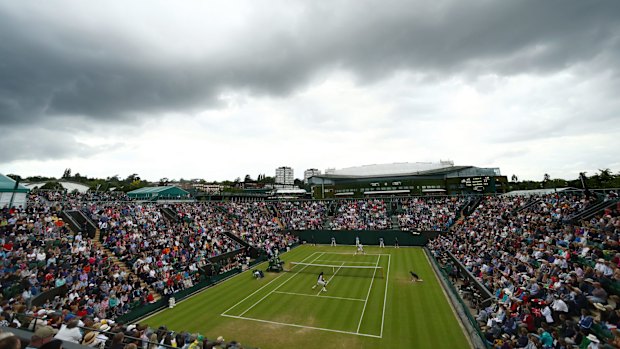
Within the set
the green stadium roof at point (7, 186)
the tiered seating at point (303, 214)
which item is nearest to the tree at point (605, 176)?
the tiered seating at point (303, 214)

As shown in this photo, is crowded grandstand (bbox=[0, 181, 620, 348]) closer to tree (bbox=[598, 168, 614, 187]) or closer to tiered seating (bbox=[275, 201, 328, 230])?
tiered seating (bbox=[275, 201, 328, 230])

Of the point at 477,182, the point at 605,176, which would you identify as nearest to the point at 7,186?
the point at 477,182

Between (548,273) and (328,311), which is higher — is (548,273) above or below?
above

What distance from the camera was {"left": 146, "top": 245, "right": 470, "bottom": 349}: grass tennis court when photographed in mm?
13945

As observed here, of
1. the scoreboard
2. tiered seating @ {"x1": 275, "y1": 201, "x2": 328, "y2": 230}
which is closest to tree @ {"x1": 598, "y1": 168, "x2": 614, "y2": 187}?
the scoreboard

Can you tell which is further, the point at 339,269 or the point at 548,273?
the point at 339,269

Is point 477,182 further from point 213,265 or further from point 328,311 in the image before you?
point 213,265

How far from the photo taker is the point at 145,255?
73.9ft

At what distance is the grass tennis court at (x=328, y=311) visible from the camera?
13945mm

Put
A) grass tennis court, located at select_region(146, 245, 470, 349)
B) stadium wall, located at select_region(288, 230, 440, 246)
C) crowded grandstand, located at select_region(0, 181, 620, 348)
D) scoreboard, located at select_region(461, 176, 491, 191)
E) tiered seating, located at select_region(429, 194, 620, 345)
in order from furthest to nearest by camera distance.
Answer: scoreboard, located at select_region(461, 176, 491, 191)
stadium wall, located at select_region(288, 230, 440, 246)
grass tennis court, located at select_region(146, 245, 470, 349)
tiered seating, located at select_region(429, 194, 620, 345)
crowded grandstand, located at select_region(0, 181, 620, 348)

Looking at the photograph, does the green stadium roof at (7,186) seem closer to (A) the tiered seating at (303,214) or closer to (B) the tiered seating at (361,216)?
(A) the tiered seating at (303,214)

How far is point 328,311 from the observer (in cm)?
1742

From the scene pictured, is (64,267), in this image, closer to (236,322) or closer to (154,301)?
(154,301)

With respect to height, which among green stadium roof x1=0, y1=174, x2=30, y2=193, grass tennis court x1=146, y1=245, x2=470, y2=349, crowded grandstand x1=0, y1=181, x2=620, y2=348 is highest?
green stadium roof x1=0, y1=174, x2=30, y2=193
